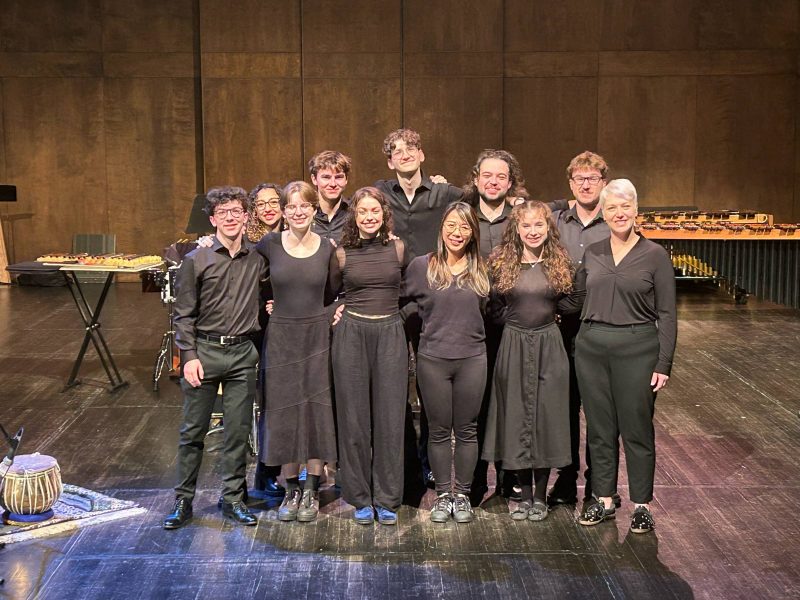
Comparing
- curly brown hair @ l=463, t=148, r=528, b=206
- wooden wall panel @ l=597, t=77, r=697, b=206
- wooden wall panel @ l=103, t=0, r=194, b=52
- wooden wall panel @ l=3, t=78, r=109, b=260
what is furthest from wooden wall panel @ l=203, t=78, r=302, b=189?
curly brown hair @ l=463, t=148, r=528, b=206

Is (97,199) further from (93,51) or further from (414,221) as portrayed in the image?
(414,221)

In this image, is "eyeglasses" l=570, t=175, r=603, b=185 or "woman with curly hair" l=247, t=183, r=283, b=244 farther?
"woman with curly hair" l=247, t=183, r=283, b=244

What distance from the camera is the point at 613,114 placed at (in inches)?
495

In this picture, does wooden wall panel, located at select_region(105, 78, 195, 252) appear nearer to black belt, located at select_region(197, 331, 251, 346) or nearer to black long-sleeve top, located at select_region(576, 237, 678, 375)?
black belt, located at select_region(197, 331, 251, 346)

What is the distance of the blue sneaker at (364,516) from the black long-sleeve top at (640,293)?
52.0 inches

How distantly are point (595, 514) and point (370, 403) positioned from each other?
3.65 feet

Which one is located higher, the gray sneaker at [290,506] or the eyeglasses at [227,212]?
the eyeglasses at [227,212]

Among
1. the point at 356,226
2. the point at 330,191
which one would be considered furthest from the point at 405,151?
the point at 356,226

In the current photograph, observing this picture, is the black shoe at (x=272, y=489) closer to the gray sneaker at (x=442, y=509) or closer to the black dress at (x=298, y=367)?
the black dress at (x=298, y=367)

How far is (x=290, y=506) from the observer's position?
447 cm

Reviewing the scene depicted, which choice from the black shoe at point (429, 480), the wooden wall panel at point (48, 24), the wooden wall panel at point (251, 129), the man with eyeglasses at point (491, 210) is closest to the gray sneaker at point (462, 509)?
the man with eyeglasses at point (491, 210)

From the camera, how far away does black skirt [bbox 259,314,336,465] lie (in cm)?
440

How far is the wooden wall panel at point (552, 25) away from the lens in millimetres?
12367

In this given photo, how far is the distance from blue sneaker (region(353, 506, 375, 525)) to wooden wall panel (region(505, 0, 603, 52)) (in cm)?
914
